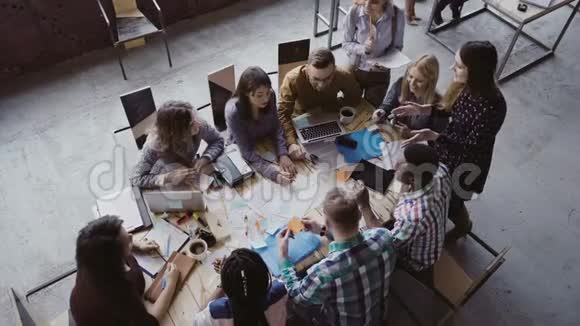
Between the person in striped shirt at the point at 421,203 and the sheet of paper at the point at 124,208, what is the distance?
4.29 feet

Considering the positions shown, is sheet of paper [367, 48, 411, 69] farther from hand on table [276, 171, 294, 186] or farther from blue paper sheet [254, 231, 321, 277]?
blue paper sheet [254, 231, 321, 277]

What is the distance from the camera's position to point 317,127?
284 cm

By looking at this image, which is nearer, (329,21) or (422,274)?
(422,274)

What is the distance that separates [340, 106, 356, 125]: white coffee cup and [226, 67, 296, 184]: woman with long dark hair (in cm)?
39

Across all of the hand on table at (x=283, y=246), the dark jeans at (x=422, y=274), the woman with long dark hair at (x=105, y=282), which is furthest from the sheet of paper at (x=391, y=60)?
the woman with long dark hair at (x=105, y=282)

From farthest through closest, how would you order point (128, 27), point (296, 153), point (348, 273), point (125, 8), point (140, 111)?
point (125, 8) < point (128, 27) < point (140, 111) < point (296, 153) < point (348, 273)

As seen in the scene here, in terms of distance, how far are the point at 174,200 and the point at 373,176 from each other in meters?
1.10

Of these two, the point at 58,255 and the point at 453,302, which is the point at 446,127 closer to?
the point at 453,302

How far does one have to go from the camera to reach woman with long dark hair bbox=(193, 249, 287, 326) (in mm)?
1754

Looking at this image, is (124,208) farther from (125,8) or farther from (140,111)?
(125,8)

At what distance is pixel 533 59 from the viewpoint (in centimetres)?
477

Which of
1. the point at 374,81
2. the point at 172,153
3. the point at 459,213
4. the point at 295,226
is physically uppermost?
the point at 172,153

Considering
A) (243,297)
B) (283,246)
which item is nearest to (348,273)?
(283,246)

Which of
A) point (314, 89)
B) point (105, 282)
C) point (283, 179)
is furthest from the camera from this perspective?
point (314, 89)
